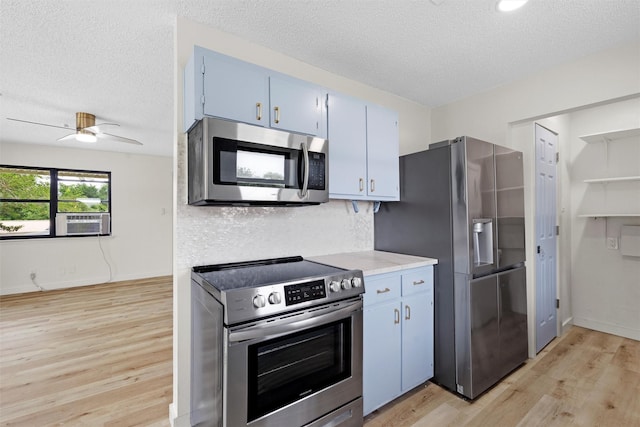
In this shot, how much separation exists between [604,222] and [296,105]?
3.67 m

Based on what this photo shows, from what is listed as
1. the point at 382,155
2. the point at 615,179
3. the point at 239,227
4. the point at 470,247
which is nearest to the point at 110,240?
the point at 239,227

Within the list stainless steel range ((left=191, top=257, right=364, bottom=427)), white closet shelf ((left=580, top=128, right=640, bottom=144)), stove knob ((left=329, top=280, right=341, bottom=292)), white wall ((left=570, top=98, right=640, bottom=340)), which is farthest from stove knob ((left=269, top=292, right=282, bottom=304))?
white wall ((left=570, top=98, right=640, bottom=340))

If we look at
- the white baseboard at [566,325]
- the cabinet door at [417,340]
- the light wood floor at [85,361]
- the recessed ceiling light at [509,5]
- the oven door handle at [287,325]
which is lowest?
the light wood floor at [85,361]

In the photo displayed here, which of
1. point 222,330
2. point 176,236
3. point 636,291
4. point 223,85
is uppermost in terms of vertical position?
point 223,85

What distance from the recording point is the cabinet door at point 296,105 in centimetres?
192

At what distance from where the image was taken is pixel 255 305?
1378mm

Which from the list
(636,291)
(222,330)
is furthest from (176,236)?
(636,291)

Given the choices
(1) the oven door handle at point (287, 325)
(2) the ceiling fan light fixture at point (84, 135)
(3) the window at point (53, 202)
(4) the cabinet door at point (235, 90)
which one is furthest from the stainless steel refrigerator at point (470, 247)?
(3) the window at point (53, 202)

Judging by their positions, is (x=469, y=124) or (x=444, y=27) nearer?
(x=444, y=27)

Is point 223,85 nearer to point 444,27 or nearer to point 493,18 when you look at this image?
point 444,27

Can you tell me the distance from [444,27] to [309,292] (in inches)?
76.7

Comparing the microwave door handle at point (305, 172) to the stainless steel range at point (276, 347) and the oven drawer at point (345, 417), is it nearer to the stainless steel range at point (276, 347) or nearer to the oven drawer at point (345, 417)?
the stainless steel range at point (276, 347)

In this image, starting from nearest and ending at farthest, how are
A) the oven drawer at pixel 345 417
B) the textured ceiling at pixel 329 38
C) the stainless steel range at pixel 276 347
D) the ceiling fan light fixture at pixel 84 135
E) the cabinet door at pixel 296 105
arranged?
the stainless steel range at pixel 276 347 → the oven drawer at pixel 345 417 → the textured ceiling at pixel 329 38 → the cabinet door at pixel 296 105 → the ceiling fan light fixture at pixel 84 135

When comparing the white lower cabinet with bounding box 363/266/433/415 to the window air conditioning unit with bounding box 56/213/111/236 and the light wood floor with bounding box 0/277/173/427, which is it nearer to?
the light wood floor with bounding box 0/277/173/427
